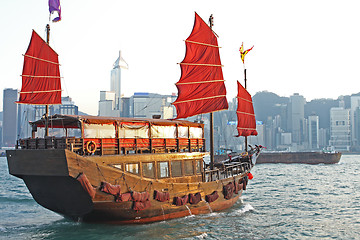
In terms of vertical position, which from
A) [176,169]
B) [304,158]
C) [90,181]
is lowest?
[304,158]

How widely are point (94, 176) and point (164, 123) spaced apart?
4.72 m

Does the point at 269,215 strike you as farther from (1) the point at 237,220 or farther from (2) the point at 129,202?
(2) the point at 129,202

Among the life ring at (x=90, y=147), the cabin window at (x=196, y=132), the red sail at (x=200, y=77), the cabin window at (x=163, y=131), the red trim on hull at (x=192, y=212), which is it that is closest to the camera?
the life ring at (x=90, y=147)

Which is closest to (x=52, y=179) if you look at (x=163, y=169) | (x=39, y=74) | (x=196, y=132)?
(x=163, y=169)

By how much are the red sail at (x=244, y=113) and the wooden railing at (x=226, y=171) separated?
21.1 ft

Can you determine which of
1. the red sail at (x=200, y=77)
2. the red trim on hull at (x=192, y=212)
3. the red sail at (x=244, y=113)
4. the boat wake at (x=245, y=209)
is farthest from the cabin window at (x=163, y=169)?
the red sail at (x=244, y=113)

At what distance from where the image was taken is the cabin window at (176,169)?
17.9 metres

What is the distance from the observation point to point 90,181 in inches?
561

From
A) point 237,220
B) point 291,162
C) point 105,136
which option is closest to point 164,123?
point 105,136

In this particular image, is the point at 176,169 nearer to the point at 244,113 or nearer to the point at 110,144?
the point at 110,144

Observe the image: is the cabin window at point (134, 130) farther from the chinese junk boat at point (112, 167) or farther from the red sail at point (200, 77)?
the red sail at point (200, 77)

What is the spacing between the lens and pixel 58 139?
47.4 ft

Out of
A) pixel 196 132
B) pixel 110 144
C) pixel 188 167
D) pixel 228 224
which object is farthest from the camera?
pixel 196 132

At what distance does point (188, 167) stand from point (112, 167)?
16.1 ft
